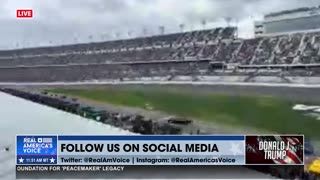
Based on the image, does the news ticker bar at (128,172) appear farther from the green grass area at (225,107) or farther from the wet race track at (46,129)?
the green grass area at (225,107)

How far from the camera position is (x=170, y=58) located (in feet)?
20.8

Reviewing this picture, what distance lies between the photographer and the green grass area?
579cm

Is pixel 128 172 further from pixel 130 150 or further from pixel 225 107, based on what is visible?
pixel 225 107

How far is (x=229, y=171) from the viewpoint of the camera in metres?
5.85

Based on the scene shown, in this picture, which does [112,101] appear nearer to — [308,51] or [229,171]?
[229,171]

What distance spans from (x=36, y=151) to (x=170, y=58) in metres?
1.75

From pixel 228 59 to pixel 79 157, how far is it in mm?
1883

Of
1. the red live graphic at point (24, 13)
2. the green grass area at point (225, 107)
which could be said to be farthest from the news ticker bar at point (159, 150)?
the red live graphic at point (24, 13)

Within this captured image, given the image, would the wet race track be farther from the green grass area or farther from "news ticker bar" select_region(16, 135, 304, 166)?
the green grass area

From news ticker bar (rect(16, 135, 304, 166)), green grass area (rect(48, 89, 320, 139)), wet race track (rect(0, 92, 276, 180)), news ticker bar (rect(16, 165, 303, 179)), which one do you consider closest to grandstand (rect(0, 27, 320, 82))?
green grass area (rect(48, 89, 320, 139))

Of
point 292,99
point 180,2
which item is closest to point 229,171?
point 292,99

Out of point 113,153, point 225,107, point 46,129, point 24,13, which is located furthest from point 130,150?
point 24,13

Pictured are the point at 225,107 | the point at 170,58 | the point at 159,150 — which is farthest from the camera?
the point at 170,58

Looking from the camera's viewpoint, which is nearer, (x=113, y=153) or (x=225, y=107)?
(x=113, y=153)
